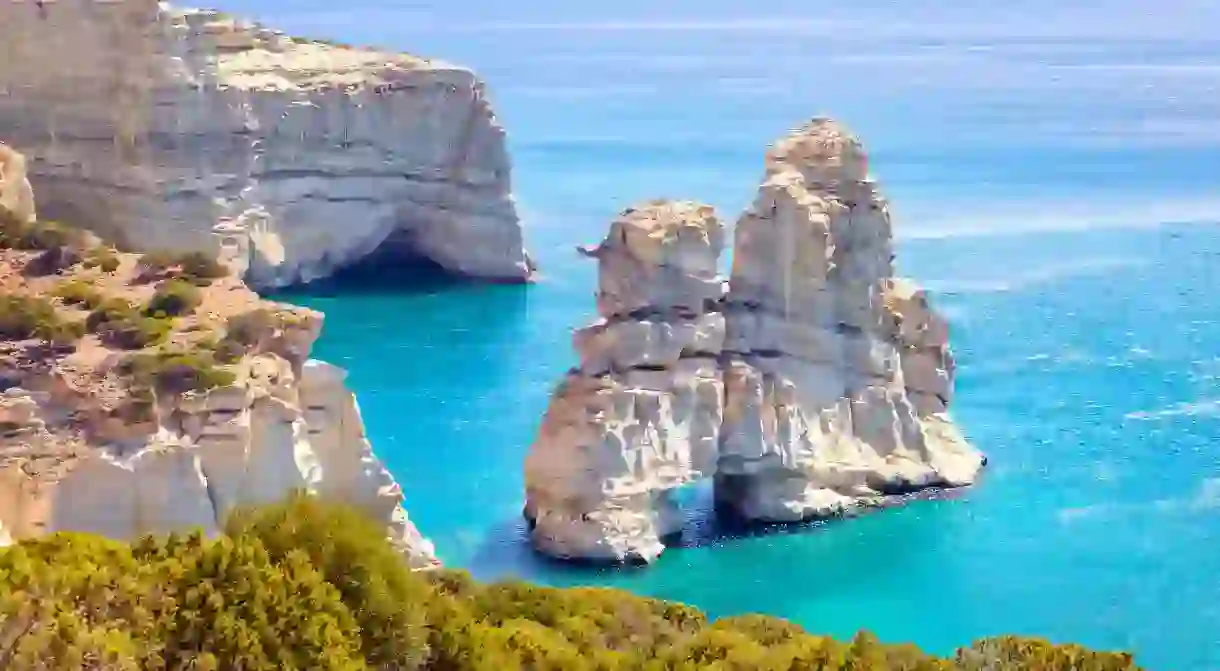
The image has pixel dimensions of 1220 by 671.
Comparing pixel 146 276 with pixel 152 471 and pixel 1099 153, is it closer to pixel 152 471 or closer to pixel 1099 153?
pixel 152 471

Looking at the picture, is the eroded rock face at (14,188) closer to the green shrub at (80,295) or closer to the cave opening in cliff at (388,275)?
the green shrub at (80,295)

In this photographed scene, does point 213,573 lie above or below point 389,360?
below

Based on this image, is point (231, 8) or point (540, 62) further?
point (231, 8)

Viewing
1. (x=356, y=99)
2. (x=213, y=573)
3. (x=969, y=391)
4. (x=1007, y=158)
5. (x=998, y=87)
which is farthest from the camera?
(x=998, y=87)

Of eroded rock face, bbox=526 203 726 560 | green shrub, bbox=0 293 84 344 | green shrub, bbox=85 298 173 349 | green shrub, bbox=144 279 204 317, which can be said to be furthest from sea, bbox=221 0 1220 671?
green shrub, bbox=0 293 84 344

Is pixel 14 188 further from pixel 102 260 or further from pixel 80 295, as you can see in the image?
pixel 80 295

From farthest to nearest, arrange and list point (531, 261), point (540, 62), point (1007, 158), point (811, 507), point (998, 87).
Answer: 1. point (540, 62)
2. point (998, 87)
3. point (1007, 158)
4. point (531, 261)
5. point (811, 507)

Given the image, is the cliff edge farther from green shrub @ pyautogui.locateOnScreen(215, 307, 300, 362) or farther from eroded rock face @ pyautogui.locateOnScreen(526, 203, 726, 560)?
eroded rock face @ pyautogui.locateOnScreen(526, 203, 726, 560)

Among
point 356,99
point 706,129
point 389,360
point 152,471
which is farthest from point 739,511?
point 706,129
